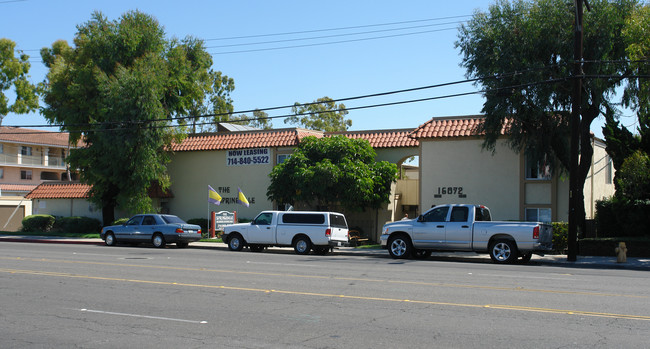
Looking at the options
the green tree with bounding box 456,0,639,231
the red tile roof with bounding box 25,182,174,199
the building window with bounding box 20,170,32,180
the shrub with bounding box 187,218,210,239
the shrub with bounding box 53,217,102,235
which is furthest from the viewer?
the building window with bounding box 20,170,32,180

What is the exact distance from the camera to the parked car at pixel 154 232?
2747cm

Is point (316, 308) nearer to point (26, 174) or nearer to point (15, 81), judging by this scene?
point (15, 81)

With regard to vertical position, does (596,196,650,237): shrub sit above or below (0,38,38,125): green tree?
below

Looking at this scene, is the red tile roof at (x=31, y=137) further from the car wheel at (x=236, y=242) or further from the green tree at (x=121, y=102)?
the car wheel at (x=236, y=242)

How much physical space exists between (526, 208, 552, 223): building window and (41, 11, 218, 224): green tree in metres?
19.4

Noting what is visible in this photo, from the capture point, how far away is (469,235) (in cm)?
2045

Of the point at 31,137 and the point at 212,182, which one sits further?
the point at 31,137

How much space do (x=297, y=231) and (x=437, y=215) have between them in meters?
5.82

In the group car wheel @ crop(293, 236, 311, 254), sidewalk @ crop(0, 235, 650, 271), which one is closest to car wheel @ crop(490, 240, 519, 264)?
sidewalk @ crop(0, 235, 650, 271)

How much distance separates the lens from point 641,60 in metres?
20.4

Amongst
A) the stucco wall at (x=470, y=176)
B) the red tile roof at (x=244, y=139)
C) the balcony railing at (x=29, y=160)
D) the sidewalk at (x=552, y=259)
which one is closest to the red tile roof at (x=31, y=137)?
A: the balcony railing at (x=29, y=160)

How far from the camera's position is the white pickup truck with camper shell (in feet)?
78.2

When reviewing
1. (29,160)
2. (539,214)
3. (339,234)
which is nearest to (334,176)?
(339,234)

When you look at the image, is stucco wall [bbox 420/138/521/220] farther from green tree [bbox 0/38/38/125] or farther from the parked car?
green tree [bbox 0/38/38/125]
